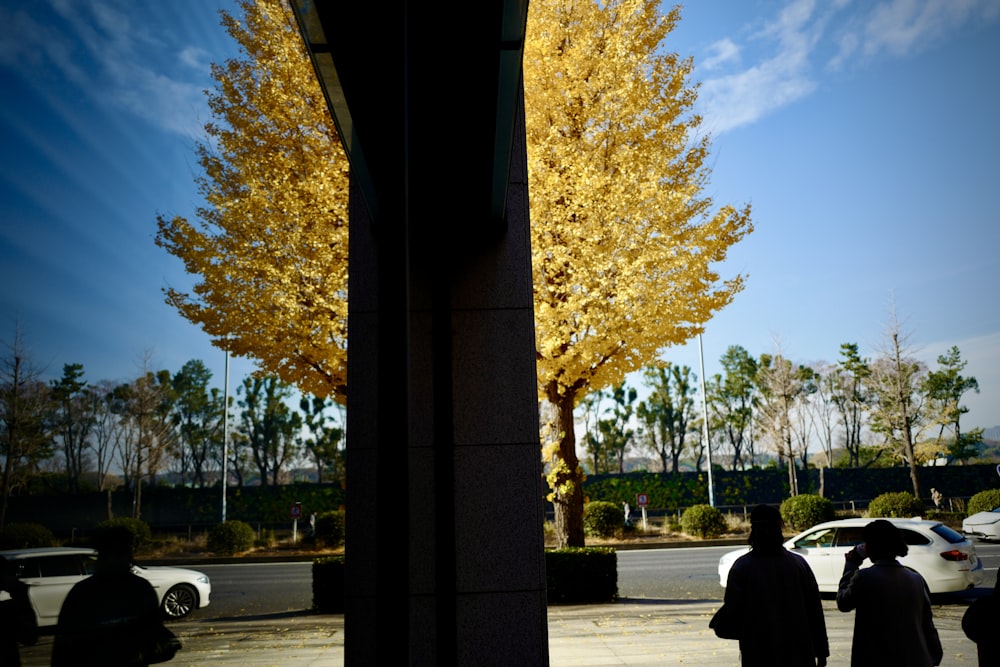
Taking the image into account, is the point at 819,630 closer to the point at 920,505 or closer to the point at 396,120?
the point at 396,120

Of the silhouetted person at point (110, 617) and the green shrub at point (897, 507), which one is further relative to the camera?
the green shrub at point (897, 507)

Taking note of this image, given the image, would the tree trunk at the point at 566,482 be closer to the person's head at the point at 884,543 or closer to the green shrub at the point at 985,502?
the person's head at the point at 884,543

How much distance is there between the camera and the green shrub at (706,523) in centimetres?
2005

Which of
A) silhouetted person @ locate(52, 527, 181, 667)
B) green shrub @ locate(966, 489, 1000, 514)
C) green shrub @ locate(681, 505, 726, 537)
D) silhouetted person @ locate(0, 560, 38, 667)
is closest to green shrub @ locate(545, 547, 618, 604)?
silhouetted person @ locate(52, 527, 181, 667)

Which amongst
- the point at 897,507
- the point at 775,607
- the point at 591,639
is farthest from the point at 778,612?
the point at 897,507

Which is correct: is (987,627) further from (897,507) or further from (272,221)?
(897,507)

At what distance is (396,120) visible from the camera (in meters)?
2.77

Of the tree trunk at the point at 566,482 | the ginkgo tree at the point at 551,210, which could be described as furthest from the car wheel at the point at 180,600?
the tree trunk at the point at 566,482

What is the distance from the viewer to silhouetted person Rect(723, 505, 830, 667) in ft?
10.3

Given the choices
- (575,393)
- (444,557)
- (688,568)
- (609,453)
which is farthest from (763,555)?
(609,453)

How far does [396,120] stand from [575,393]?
7975 millimetres

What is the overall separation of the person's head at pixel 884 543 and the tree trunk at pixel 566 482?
6.90 meters

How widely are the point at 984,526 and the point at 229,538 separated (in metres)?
21.1

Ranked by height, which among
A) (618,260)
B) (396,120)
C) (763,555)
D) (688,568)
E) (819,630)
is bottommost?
(688,568)
